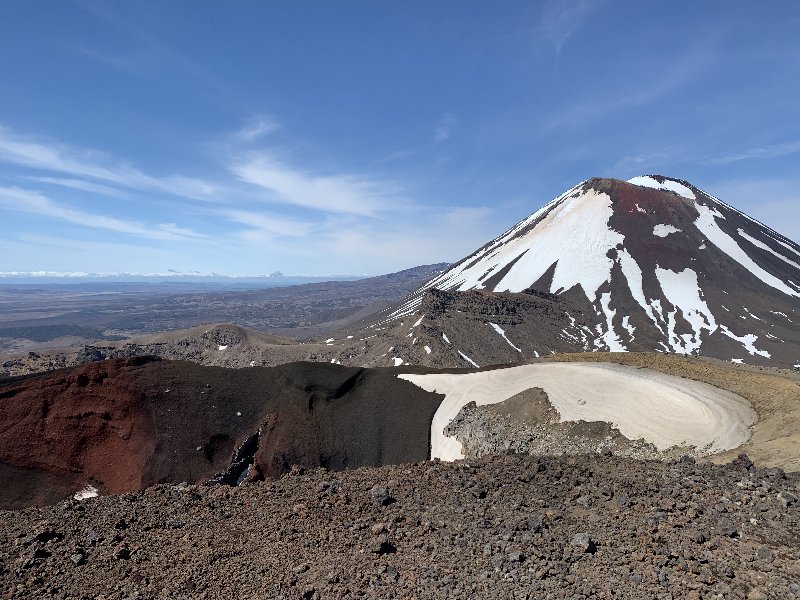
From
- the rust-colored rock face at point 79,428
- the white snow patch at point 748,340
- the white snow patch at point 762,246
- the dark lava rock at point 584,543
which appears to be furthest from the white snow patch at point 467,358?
the white snow patch at point 762,246

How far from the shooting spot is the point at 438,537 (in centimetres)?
1091

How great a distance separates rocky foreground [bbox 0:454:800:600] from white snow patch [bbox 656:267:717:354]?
2998 inches

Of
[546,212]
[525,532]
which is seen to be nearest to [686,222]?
[546,212]

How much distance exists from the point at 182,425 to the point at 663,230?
129m

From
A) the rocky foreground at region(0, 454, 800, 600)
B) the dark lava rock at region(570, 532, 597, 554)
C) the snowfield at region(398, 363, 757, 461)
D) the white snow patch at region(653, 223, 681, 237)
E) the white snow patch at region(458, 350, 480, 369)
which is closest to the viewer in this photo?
the rocky foreground at region(0, 454, 800, 600)

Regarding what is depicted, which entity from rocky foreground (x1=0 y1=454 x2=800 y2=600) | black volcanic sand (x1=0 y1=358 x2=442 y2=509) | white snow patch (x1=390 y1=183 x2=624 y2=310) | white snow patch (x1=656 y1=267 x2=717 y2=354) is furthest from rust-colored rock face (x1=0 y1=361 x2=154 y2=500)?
white snow patch (x1=390 y1=183 x2=624 y2=310)

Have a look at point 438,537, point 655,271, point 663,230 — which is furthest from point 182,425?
point 663,230

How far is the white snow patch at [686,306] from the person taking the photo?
79625 mm

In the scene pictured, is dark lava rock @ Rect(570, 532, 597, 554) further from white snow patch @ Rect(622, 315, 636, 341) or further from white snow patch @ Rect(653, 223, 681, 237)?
white snow patch @ Rect(653, 223, 681, 237)

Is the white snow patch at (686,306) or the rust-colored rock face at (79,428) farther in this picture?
the white snow patch at (686,306)

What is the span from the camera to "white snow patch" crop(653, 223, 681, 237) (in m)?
119

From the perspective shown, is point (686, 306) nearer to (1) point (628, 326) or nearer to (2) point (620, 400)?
(1) point (628, 326)

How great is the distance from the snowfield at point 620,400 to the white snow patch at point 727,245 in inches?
4020

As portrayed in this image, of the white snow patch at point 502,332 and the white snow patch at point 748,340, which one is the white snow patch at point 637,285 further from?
the white snow patch at point 502,332
